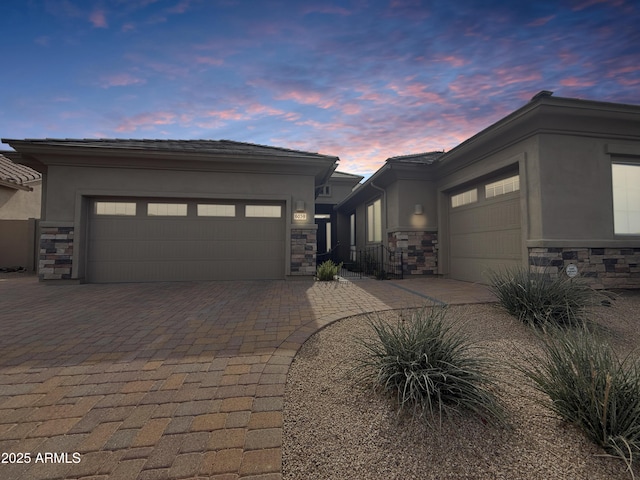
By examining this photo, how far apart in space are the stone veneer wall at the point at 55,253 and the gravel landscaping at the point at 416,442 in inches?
314

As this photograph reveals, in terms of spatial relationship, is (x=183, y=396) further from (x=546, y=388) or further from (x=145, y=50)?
(x=145, y=50)

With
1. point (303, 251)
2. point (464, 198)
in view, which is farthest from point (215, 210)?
point (464, 198)

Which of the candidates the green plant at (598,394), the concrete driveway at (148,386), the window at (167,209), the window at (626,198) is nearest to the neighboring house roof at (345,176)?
the window at (167,209)

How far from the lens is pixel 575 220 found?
5.42 metres

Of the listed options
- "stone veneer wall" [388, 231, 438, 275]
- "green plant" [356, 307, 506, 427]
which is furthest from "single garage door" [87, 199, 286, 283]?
"green plant" [356, 307, 506, 427]

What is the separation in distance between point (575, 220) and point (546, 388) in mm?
5270

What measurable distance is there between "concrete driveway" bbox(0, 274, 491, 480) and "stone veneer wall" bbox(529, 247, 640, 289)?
9.70 ft

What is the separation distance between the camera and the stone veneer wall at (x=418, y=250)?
27.5 feet

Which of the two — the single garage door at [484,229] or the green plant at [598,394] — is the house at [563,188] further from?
the green plant at [598,394]

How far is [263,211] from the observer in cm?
795

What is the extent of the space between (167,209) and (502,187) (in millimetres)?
8749

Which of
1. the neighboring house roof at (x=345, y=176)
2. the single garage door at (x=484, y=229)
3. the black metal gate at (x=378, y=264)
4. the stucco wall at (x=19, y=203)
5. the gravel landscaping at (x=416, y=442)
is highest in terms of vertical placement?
the neighboring house roof at (x=345, y=176)

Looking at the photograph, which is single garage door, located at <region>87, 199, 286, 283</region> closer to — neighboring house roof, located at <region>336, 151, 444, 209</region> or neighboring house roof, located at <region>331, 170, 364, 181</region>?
neighboring house roof, located at <region>336, 151, 444, 209</region>

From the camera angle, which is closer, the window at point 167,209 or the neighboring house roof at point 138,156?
the neighboring house roof at point 138,156
